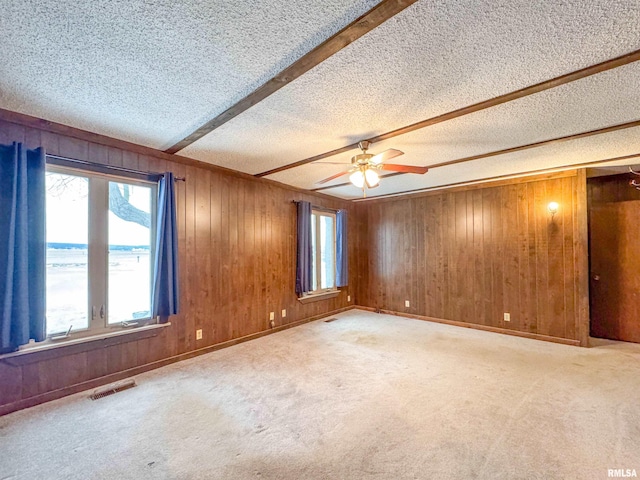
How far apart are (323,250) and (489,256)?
293cm

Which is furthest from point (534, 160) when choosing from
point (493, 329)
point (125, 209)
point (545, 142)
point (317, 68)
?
point (125, 209)

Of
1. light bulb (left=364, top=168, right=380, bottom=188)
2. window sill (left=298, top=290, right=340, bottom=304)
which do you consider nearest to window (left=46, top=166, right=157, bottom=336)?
light bulb (left=364, top=168, right=380, bottom=188)

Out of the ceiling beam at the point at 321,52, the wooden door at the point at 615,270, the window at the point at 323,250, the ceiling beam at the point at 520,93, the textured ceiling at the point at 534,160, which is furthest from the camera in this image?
the window at the point at 323,250

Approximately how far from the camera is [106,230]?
295 cm

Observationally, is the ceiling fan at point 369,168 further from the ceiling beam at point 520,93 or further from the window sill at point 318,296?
the window sill at point 318,296

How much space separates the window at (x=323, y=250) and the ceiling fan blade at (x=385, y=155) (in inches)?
111

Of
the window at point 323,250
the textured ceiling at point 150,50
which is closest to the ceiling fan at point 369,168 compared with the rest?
the textured ceiling at point 150,50

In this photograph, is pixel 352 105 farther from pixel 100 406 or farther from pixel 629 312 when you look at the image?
pixel 629 312

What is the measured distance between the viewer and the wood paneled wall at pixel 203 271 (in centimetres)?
256

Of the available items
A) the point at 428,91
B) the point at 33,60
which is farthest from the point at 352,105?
the point at 33,60

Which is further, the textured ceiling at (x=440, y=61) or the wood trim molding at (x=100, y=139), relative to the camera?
the wood trim molding at (x=100, y=139)

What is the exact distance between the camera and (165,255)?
10.6ft

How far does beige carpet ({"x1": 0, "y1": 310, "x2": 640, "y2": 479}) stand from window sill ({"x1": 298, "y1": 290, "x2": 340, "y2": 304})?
1593 mm

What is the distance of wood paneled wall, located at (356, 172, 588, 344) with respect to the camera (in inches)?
161
